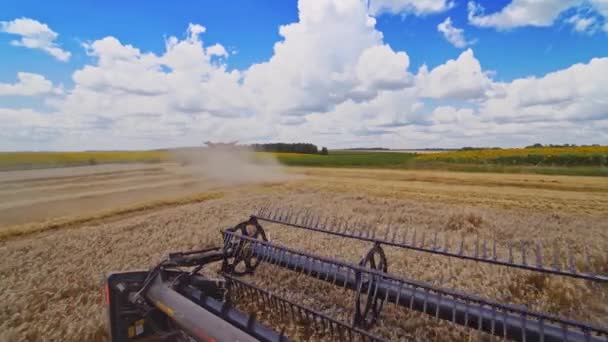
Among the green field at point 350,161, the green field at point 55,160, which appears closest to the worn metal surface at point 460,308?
the green field at point 350,161

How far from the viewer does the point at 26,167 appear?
2678 centimetres

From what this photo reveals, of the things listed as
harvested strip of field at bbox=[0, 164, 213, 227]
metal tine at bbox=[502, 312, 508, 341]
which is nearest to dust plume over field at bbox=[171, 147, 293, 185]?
harvested strip of field at bbox=[0, 164, 213, 227]

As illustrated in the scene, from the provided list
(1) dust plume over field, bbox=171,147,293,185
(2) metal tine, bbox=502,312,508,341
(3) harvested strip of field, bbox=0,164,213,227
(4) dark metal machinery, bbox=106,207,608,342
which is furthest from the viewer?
(1) dust plume over field, bbox=171,147,293,185

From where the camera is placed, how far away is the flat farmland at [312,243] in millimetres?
3609

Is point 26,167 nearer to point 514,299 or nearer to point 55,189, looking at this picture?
point 55,189

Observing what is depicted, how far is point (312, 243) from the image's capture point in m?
6.05

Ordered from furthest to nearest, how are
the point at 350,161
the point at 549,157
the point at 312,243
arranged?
1. the point at 350,161
2. the point at 549,157
3. the point at 312,243

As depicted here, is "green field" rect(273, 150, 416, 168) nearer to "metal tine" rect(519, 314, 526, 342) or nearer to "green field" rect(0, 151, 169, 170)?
"green field" rect(0, 151, 169, 170)

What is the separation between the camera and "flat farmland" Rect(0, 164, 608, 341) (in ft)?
11.8

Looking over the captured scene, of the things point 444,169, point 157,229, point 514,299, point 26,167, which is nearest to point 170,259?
point 514,299

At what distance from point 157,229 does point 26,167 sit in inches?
1111

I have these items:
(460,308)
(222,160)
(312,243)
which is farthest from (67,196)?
(460,308)

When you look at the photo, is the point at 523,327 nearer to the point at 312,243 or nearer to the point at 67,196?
the point at 312,243

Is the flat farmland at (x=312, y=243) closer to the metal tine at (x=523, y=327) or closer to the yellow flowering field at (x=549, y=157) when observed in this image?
the metal tine at (x=523, y=327)
